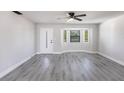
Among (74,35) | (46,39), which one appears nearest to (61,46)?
(46,39)

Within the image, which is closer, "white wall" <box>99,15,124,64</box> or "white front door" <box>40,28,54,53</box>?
"white wall" <box>99,15,124,64</box>

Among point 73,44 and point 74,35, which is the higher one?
point 74,35

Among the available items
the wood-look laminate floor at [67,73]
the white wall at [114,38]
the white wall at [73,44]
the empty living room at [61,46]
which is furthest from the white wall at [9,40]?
the white wall at [114,38]

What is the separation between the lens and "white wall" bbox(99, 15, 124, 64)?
623 cm

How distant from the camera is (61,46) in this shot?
34.2 ft

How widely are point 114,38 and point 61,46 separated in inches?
174

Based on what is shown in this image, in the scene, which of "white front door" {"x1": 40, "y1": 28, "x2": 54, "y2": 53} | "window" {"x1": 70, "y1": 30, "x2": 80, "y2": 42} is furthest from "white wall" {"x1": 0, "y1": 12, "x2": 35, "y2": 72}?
"window" {"x1": 70, "y1": 30, "x2": 80, "y2": 42}

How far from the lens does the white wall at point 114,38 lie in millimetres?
6228

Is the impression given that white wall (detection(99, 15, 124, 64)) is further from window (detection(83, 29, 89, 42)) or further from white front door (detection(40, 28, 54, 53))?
white front door (detection(40, 28, 54, 53))

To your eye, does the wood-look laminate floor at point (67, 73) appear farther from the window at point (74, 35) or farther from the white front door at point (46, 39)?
the window at point (74, 35)

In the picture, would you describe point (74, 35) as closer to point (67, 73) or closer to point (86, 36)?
point (86, 36)
